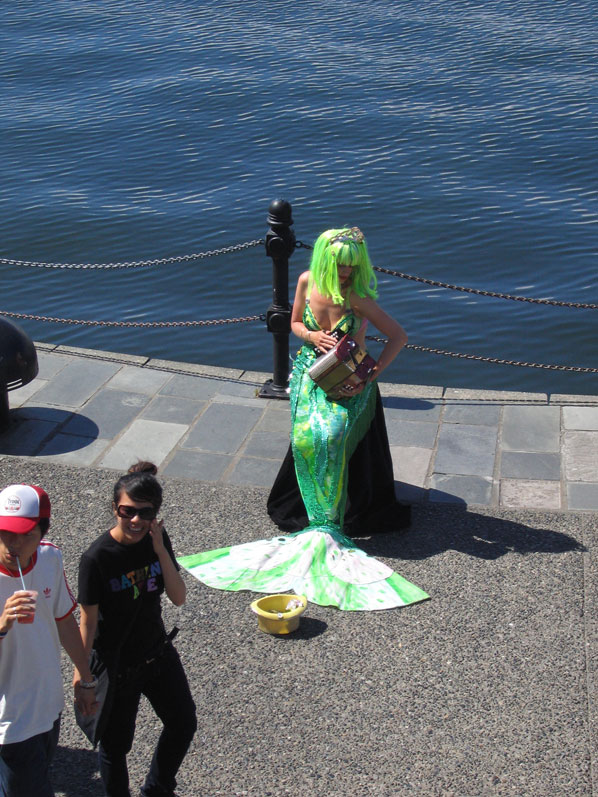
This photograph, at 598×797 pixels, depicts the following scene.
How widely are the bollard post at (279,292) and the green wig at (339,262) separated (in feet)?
5.40

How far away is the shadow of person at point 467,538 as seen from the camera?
6070 millimetres

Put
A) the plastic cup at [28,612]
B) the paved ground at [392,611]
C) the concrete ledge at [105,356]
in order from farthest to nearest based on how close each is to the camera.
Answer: the concrete ledge at [105,356] < the paved ground at [392,611] < the plastic cup at [28,612]

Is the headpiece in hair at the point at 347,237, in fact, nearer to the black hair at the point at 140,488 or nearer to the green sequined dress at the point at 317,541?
the green sequined dress at the point at 317,541

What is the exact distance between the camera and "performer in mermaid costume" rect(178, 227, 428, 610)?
229 inches

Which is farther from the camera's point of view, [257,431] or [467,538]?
[257,431]

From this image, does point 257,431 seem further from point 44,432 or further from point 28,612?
point 28,612

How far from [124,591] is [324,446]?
2403mm

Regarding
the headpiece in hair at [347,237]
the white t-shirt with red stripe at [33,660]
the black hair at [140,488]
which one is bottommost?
the white t-shirt with red stripe at [33,660]

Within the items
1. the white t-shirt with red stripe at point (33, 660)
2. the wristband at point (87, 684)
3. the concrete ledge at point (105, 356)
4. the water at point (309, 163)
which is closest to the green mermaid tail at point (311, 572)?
the wristband at point (87, 684)

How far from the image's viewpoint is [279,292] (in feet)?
26.1

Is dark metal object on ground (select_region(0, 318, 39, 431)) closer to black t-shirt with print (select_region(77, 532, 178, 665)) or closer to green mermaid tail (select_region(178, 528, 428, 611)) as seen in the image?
green mermaid tail (select_region(178, 528, 428, 611))

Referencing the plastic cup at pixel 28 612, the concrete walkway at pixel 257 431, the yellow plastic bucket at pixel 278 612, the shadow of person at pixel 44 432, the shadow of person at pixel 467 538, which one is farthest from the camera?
the shadow of person at pixel 44 432

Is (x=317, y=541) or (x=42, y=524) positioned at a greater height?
(x=42, y=524)

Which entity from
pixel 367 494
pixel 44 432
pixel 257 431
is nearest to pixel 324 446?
pixel 367 494
